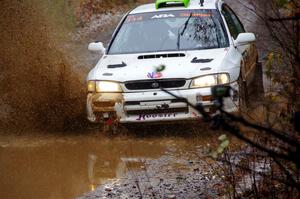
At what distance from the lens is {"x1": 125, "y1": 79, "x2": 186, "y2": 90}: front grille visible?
849 cm

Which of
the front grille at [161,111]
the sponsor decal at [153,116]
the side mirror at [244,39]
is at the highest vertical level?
the side mirror at [244,39]

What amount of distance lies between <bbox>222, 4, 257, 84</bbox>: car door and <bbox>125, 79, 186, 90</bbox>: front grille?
1.23m

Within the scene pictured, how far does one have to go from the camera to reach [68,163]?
7875 millimetres

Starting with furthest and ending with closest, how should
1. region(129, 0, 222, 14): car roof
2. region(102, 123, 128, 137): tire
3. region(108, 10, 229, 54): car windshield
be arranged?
1. region(129, 0, 222, 14): car roof
2. region(108, 10, 229, 54): car windshield
3. region(102, 123, 128, 137): tire

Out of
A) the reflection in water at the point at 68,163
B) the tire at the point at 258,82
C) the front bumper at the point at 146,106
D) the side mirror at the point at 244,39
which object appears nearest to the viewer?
the reflection in water at the point at 68,163

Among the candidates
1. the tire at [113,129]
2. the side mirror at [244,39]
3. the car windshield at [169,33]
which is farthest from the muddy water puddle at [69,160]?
the side mirror at [244,39]

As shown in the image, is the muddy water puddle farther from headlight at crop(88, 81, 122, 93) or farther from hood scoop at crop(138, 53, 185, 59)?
hood scoop at crop(138, 53, 185, 59)

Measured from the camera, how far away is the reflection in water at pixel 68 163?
6902 millimetres

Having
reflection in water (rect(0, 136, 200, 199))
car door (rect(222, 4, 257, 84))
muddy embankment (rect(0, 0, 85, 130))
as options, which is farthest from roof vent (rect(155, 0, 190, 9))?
reflection in water (rect(0, 136, 200, 199))

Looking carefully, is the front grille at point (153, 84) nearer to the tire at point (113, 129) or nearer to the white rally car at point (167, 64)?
the white rally car at point (167, 64)

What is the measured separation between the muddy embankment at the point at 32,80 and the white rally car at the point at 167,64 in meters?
0.85

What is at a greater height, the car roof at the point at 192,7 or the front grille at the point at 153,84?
the car roof at the point at 192,7

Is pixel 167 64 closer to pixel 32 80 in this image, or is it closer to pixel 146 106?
pixel 146 106

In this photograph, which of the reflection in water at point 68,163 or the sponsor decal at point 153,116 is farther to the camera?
the sponsor decal at point 153,116
